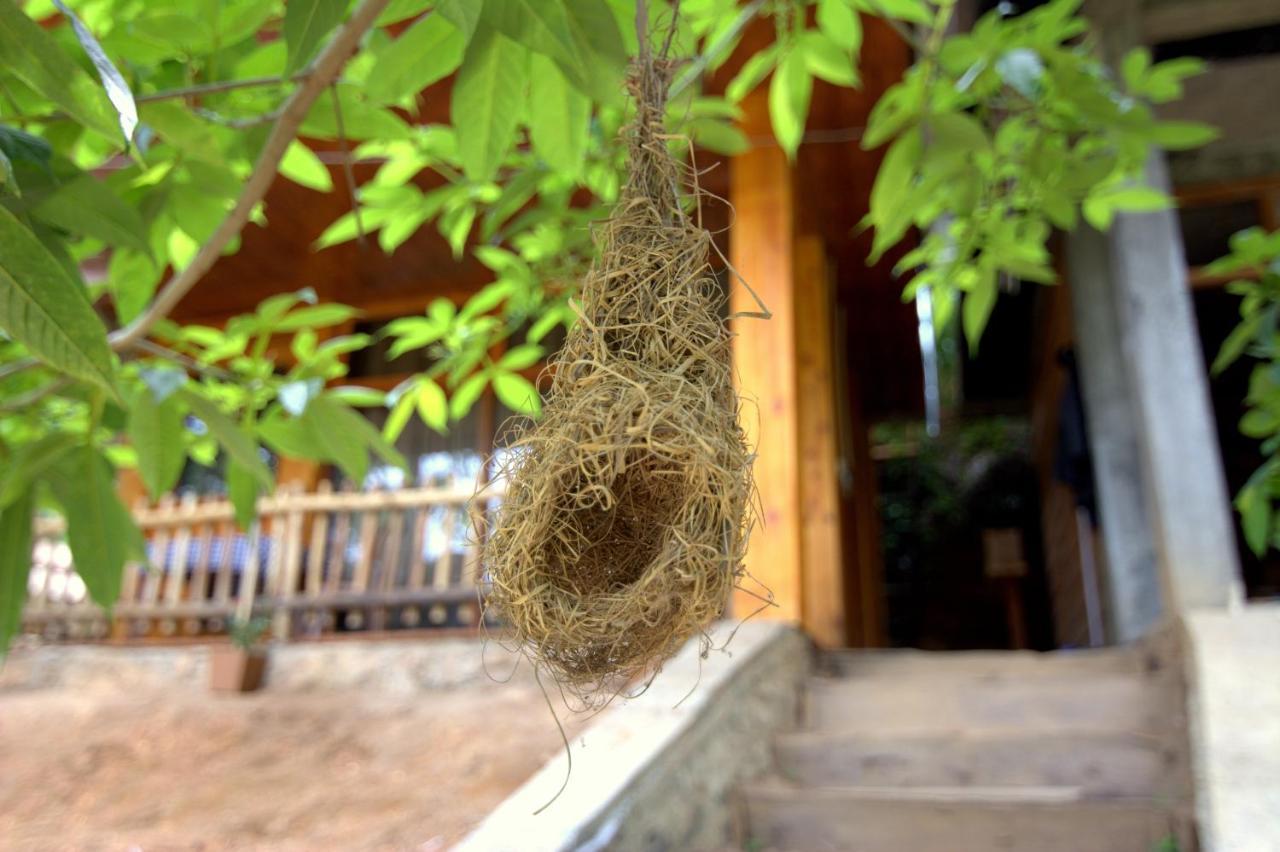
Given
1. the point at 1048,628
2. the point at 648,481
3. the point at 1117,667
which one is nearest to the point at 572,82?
the point at 648,481

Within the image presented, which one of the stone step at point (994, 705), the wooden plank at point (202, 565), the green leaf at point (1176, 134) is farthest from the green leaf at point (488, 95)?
the wooden plank at point (202, 565)

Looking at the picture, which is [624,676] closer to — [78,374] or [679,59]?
[78,374]

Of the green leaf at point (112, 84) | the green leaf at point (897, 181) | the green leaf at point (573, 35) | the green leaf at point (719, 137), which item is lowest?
the green leaf at point (112, 84)

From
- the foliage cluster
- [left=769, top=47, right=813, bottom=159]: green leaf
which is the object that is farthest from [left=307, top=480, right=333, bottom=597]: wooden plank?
[left=769, top=47, right=813, bottom=159]: green leaf

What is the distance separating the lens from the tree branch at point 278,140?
4.72 ft

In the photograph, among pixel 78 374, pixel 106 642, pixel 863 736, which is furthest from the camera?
pixel 106 642

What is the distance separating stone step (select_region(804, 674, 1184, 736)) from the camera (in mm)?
3348

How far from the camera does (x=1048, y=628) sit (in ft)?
42.5

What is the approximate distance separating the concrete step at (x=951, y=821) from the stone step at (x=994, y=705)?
0.49 metres

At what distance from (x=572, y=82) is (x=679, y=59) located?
6.2 inches

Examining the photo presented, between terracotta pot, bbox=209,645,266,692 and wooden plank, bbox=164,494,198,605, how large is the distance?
1.39 metres

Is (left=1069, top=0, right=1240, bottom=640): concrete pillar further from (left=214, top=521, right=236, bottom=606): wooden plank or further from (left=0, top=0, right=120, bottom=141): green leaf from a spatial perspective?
(left=214, top=521, right=236, bottom=606): wooden plank

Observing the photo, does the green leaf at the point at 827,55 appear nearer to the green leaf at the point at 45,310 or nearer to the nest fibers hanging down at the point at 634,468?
the nest fibers hanging down at the point at 634,468

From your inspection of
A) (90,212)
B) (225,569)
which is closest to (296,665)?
(225,569)
